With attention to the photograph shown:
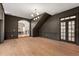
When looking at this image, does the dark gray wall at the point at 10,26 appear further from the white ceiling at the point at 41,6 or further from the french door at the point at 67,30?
the french door at the point at 67,30

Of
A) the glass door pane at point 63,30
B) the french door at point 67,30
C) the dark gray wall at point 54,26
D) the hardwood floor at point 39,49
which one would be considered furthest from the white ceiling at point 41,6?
the hardwood floor at point 39,49

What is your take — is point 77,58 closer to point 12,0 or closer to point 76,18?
point 76,18

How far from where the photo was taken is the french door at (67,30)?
18.5 feet

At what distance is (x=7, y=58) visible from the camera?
2727 mm

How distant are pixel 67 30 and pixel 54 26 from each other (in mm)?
1811

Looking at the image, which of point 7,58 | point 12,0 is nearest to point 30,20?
point 12,0

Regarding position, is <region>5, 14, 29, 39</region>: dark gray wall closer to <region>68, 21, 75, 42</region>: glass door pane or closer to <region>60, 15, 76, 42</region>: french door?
<region>60, 15, 76, 42</region>: french door

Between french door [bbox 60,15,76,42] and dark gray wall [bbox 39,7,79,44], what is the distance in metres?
0.41

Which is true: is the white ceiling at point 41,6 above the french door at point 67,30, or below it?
above

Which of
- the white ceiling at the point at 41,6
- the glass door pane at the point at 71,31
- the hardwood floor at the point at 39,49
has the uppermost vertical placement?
the white ceiling at the point at 41,6

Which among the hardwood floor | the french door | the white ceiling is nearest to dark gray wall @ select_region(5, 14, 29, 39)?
the white ceiling

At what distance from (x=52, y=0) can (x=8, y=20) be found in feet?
22.2

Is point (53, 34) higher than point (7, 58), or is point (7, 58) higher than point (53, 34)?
point (53, 34)

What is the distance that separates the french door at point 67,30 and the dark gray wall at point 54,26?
408mm
